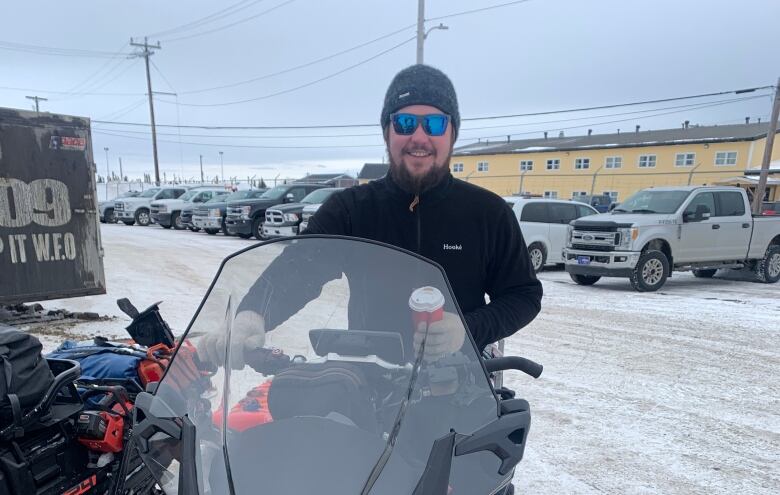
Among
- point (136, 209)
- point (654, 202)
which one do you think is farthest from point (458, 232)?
point (136, 209)

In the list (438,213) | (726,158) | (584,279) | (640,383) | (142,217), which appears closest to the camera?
(438,213)

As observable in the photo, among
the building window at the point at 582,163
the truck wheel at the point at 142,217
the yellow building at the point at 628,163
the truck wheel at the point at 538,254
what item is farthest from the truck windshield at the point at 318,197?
the building window at the point at 582,163

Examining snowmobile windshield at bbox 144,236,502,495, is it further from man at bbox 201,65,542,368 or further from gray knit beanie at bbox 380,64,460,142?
gray knit beanie at bbox 380,64,460,142

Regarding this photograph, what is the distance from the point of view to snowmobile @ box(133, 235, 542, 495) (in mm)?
1228

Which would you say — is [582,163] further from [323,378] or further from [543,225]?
[323,378]

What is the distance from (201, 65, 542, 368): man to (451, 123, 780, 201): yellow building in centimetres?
3302

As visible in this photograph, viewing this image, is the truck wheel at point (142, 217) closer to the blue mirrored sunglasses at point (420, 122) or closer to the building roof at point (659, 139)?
the blue mirrored sunglasses at point (420, 122)

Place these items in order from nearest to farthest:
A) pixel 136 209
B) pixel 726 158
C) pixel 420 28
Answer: pixel 420 28 → pixel 136 209 → pixel 726 158

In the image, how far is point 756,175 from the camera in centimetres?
3656

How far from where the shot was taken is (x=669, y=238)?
396 inches

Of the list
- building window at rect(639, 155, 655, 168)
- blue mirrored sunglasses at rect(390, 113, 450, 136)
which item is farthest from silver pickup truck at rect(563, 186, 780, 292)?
building window at rect(639, 155, 655, 168)

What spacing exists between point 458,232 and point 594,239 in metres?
8.88

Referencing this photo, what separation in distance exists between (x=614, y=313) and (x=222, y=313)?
7910mm

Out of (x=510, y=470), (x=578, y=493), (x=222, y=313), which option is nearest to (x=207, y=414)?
(x=222, y=313)
